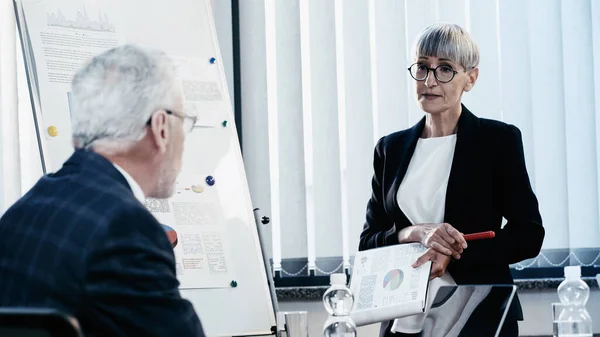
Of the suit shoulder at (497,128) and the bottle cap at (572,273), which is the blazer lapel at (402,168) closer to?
the suit shoulder at (497,128)

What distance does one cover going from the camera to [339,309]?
223 centimetres

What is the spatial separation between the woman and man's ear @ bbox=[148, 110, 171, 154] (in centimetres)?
88

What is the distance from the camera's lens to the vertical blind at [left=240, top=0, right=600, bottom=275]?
3.50 m

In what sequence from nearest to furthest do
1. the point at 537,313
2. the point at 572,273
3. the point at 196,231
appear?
the point at 572,273
the point at 196,231
the point at 537,313

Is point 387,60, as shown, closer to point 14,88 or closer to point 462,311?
point 14,88

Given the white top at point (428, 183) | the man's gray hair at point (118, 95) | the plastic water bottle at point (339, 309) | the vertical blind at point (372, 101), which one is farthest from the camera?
the vertical blind at point (372, 101)

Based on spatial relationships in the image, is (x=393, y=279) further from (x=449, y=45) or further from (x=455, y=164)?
A: (x=449, y=45)

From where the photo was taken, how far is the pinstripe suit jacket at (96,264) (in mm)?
1274

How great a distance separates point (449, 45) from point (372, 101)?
45.0 inches

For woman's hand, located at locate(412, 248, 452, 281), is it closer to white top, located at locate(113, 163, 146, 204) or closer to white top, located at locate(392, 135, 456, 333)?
white top, located at locate(392, 135, 456, 333)

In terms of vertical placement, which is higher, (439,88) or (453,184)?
(439,88)

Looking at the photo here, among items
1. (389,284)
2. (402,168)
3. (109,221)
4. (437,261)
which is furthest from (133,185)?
(402,168)

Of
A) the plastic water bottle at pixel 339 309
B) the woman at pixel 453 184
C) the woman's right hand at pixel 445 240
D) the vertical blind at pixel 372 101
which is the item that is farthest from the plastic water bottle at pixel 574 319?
the vertical blind at pixel 372 101

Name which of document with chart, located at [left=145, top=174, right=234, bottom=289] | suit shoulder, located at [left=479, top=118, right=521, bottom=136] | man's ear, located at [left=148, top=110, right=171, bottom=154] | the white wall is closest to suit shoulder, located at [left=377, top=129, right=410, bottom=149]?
suit shoulder, located at [left=479, top=118, right=521, bottom=136]
